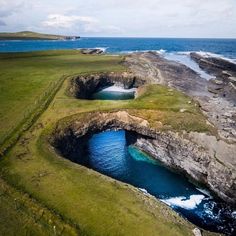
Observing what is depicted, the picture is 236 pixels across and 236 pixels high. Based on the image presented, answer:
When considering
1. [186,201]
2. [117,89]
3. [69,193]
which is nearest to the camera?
[69,193]

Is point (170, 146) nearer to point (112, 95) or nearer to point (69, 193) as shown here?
point (69, 193)

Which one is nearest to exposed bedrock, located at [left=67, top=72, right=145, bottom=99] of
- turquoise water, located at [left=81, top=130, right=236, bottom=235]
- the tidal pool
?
the tidal pool

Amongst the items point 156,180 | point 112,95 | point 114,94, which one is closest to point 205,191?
point 156,180

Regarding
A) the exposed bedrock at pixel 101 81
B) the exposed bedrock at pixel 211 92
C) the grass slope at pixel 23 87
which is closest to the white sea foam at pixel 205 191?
the exposed bedrock at pixel 211 92

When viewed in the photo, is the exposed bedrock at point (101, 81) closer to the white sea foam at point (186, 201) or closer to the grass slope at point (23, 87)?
the grass slope at point (23, 87)

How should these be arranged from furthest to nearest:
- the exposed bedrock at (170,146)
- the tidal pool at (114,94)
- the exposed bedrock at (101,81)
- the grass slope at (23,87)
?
1. the tidal pool at (114,94)
2. the exposed bedrock at (101,81)
3. the grass slope at (23,87)
4. the exposed bedrock at (170,146)

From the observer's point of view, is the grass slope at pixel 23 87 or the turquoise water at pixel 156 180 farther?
the grass slope at pixel 23 87

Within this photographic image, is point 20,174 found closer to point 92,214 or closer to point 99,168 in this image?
point 92,214
